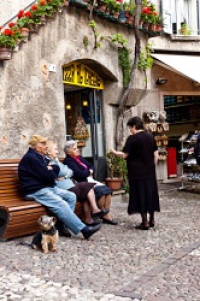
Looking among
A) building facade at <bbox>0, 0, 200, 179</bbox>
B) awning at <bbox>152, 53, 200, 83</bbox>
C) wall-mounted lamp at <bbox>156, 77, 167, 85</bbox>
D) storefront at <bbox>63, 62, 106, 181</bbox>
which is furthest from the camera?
wall-mounted lamp at <bbox>156, 77, 167, 85</bbox>

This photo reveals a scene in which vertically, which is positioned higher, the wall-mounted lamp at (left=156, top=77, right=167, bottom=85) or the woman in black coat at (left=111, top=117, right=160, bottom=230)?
the wall-mounted lamp at (left=156, top=77, right=167, bottom=85)

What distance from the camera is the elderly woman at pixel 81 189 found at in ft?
21.7

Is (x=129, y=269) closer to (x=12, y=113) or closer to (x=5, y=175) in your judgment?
(x=5, y=175)

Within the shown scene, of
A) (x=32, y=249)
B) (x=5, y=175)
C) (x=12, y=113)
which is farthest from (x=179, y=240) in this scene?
(x=12, y=113)

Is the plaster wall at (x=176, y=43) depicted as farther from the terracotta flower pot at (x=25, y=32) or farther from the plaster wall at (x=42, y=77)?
the terracotta flower pot at (x=25, y=32)

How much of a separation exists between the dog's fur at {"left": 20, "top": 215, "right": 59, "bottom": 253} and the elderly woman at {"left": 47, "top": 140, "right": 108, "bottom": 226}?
1325 millimetres

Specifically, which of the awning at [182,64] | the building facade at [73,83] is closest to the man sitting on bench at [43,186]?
the building facade at [73,83]

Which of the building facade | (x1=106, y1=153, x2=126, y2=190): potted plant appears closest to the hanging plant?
the building facade

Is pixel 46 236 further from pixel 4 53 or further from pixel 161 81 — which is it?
pixel 161 81

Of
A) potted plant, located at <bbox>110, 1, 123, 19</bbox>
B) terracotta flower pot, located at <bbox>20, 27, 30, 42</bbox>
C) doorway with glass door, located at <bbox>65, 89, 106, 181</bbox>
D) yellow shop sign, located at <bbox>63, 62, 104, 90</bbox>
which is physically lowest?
doorway with glass door, located at <bbox>65, 89, 106, 181</bbox>

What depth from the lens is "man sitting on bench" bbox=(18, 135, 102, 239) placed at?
19.4 ft

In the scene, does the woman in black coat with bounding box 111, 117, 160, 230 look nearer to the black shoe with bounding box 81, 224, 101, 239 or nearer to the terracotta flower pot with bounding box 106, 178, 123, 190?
the black shoe with bounding box 81, 224, 101, 239

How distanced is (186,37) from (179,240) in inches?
309

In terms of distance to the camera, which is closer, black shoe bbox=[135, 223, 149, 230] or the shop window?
black shoe bbox=[135, 223, 149, 230]
